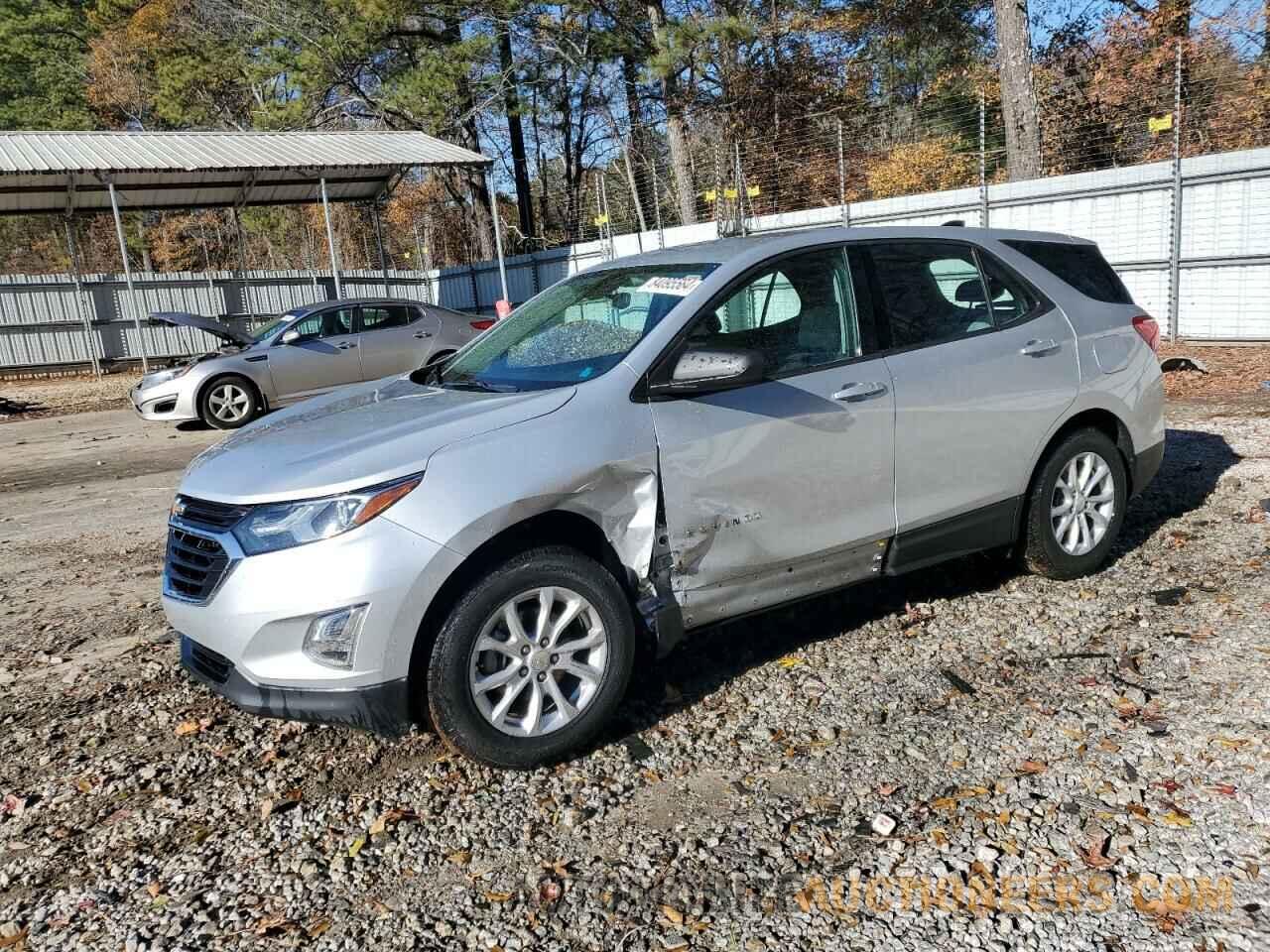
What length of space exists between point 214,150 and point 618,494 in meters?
19.4

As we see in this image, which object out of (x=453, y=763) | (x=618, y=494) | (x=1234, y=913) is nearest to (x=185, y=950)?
(x=453, y=763)

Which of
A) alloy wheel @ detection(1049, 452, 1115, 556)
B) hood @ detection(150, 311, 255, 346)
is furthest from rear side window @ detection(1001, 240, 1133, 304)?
hood @ detection(150, 311, 255, 346)

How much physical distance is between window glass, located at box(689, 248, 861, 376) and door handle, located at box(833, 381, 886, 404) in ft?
0.43

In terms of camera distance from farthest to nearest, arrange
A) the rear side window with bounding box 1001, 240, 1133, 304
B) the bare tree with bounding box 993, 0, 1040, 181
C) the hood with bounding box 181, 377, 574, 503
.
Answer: the bare tree with bounding box 993, 0, 1040, 181 < the rear side window with bounding box 1001, 240, 1133, 304 < the hood with bounding box 181, 377, 574, 503

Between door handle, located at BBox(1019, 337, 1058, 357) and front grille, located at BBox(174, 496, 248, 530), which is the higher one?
door handle, located at BBox(1019, 337, 1058, 357)

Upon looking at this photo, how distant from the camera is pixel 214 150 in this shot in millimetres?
19625

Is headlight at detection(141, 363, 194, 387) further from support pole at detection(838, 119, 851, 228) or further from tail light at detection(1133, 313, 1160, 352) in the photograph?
tail light at detection(1133, 313, 1160, 352)

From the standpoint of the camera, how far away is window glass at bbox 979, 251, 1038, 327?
4559mm

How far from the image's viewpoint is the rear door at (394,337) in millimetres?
13062

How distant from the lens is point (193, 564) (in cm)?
329

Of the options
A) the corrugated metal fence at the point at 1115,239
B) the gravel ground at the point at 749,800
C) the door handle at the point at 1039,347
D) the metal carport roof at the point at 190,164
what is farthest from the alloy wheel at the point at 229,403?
the door handle at the point at 1039,347

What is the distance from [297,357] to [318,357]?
0.26m

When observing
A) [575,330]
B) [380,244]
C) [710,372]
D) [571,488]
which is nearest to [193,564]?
[571,488]

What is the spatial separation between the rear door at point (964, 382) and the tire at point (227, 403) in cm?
967
